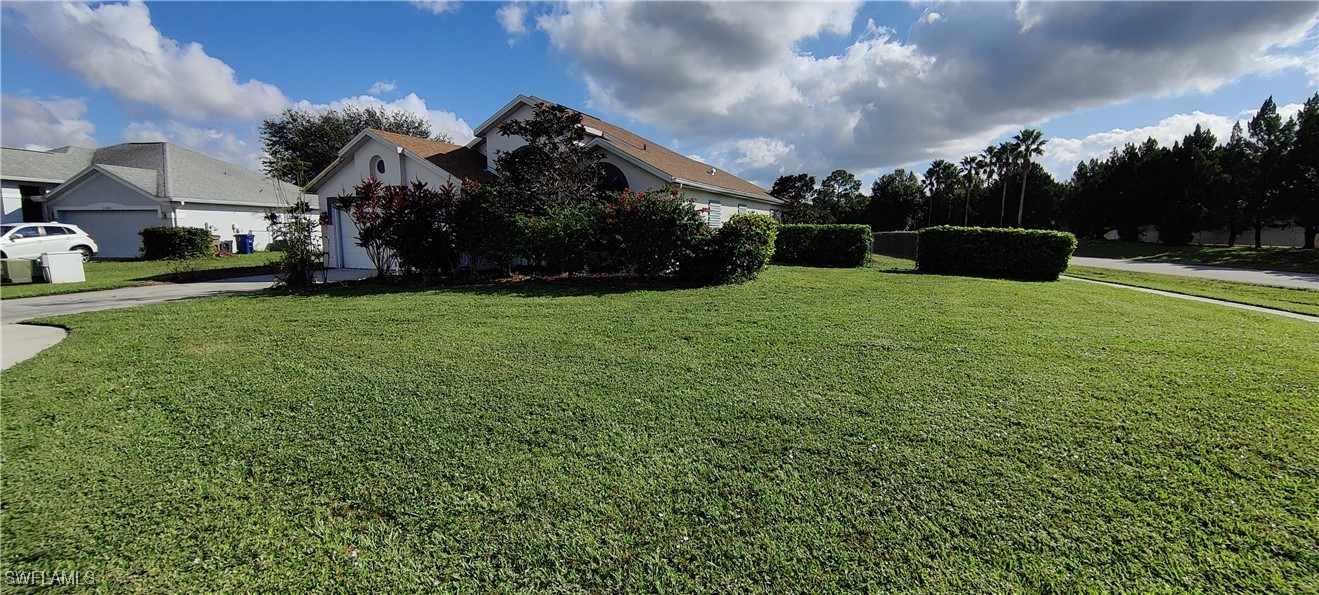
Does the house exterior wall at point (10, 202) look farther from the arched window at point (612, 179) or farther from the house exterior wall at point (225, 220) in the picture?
the arched window at point (612, 179)

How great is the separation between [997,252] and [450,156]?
53.4 feet

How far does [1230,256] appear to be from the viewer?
2330 cm

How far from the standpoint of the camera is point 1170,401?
12.1ft

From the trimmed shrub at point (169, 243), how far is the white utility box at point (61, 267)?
6.03 m

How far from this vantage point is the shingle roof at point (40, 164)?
21.8m

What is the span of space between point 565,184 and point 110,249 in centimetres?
2299

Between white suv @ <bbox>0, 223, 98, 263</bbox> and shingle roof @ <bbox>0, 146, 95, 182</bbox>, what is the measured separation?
22.6ft

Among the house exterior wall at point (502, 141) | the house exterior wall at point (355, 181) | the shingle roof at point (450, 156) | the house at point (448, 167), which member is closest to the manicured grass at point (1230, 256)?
the house at point (448, 167)

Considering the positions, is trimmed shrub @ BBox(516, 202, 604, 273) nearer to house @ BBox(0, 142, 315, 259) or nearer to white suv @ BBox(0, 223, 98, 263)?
house @ BBox(0, 142, 315, 259)

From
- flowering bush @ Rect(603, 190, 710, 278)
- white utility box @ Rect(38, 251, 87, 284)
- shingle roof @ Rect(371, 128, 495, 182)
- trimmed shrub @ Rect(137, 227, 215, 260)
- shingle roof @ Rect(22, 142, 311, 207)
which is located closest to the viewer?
flowering bush @ Rect(603, 190, 710, 278)

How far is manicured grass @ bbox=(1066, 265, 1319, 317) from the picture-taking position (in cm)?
917

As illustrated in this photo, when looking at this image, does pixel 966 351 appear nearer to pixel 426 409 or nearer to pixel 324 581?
pixel 426 409

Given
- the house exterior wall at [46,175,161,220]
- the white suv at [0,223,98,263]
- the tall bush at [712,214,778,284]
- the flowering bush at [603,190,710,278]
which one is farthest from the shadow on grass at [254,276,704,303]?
the house exterior wall at [46,175,161,220]

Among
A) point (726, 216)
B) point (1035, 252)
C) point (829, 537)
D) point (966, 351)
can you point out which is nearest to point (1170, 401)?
point (966, 351)
